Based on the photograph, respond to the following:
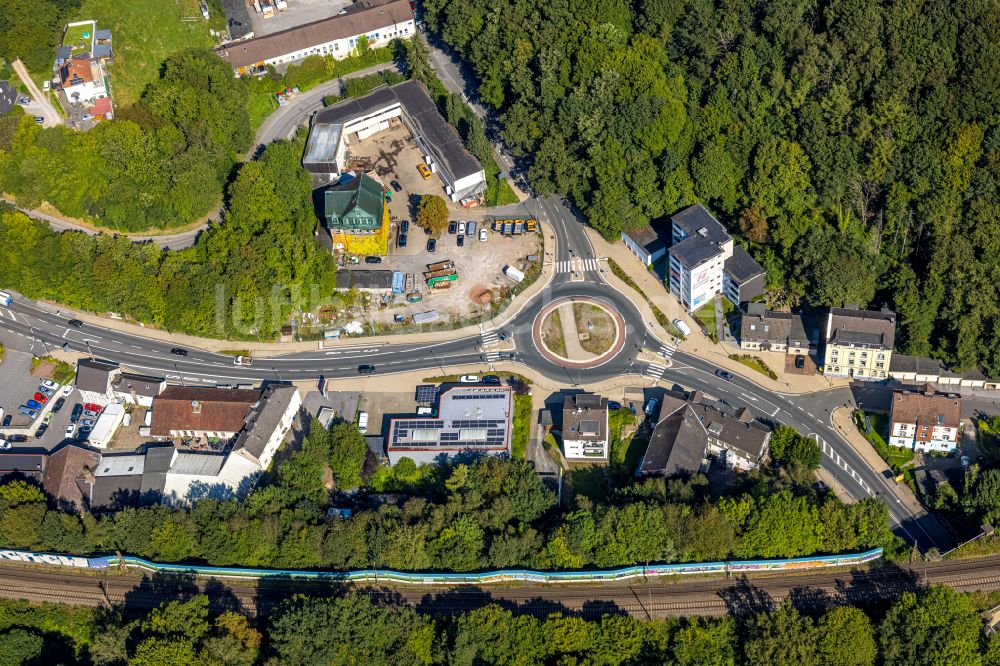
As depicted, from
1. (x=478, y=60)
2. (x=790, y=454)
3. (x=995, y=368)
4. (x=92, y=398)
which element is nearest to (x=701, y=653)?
(x=790, y=454)

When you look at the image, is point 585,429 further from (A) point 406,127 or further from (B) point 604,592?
(A) point 406,127

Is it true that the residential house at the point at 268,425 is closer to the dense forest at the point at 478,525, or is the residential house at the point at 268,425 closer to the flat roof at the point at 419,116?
the dense forest at the point at 478,525

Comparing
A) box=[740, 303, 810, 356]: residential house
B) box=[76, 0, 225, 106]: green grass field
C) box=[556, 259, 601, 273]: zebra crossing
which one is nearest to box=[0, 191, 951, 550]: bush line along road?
box=[556, 259, 601, 273]: zebra crossing

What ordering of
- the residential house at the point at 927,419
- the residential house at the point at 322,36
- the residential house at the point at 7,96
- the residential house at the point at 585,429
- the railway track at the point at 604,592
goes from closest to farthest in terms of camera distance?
the railway track at the point at 604,592 < the residential house at the point at 927,419 < the residential house at the point at 585,429 < the residential house at the point at 7,96 < the residential house at the point at 322,36

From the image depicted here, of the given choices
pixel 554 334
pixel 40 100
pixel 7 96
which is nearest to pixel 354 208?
pixel 554 334

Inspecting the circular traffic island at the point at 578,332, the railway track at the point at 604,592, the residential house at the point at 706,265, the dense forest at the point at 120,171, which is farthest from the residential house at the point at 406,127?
the railway track at the point at 604,592

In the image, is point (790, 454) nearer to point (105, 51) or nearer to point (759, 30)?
point (759, 30)
